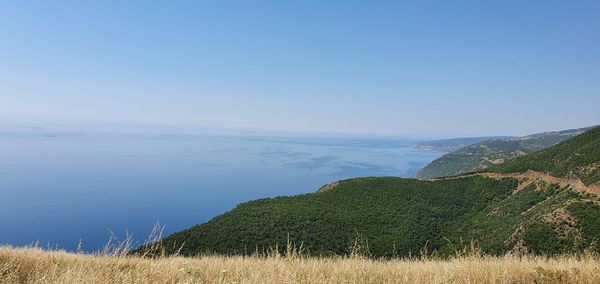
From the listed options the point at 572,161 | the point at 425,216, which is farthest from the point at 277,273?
the point at 572,161

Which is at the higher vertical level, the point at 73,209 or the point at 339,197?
the point at 339,197

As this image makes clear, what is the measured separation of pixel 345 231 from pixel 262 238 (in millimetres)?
13089

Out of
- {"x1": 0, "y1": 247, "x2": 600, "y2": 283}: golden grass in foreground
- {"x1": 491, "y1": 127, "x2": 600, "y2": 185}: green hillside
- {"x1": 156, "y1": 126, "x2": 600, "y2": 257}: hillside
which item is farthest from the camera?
{"x1": 491, "y1": 127, "x2": 600, "y2": 185}: green hillside

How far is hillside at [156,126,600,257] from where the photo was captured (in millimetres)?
44469

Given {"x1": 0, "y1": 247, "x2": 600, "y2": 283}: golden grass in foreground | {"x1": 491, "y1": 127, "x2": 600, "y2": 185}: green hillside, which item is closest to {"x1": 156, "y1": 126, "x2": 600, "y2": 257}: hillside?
{"x1": 491, "y1": 127, "x2": 600, "y2": 185}: green hillside

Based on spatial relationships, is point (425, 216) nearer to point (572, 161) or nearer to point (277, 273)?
point (572, 161)

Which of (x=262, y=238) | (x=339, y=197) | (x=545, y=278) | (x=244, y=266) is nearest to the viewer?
(x=545, y=278)

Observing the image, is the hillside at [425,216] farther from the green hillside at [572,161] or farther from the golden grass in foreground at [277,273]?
the golden grass in foreground at [277,273]

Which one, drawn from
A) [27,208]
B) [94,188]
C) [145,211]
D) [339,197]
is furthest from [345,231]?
[94,188]

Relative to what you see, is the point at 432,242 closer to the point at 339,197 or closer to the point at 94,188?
the point at 339,197

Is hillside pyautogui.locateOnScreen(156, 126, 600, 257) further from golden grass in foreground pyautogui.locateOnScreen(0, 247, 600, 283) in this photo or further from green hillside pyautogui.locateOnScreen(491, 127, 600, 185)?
golden grass in foreground pyautogui.locateOnScreen(0, 247, 600, 283)

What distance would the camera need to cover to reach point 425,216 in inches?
2630

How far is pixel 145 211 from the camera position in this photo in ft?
491

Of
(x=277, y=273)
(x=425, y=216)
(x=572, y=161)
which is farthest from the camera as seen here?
(x=572, y=161)
